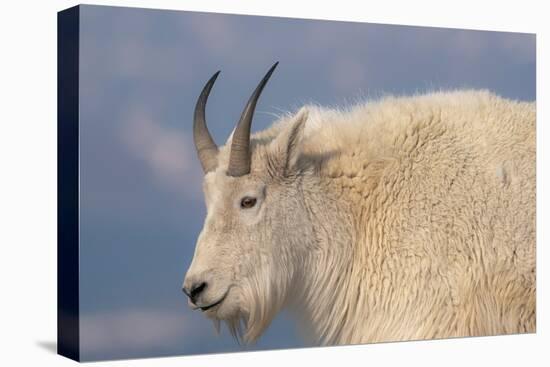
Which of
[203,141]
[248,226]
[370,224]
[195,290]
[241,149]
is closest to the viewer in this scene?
[195,290]

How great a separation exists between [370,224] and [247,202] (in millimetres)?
959

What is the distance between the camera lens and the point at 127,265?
802 centimetres

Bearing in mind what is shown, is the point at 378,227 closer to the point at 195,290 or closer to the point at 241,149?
the point at 241,149

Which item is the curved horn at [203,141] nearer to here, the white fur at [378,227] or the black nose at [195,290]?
the white fur at [378,227]

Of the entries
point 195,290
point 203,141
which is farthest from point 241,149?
point 195,290

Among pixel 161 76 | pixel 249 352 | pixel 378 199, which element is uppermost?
pixel 161 76

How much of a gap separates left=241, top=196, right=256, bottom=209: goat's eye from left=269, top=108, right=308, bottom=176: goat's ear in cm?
29

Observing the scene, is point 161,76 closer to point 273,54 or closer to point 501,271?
point 273,54

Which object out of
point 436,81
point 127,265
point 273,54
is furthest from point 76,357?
point 436,81

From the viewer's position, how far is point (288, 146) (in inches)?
314

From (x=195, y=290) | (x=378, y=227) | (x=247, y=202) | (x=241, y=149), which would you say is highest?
(x=241, y=149)

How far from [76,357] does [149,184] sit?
1.32 m

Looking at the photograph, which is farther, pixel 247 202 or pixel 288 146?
pixel 288 146

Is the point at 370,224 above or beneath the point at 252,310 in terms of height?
above
